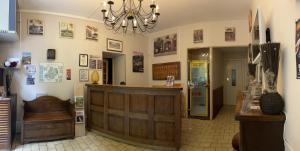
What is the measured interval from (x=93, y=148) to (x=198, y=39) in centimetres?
401

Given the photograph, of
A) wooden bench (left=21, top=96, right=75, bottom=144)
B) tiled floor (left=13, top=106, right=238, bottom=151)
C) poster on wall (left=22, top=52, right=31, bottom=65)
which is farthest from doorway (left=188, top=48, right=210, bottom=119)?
poster on wall (left=22, top=52, right=31, bottom=65)

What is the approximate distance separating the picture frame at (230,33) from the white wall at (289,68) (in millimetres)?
3922

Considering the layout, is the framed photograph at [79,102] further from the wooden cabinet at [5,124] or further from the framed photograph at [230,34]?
the framed photograph at [230,34]

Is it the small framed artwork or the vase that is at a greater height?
the small framed artwork

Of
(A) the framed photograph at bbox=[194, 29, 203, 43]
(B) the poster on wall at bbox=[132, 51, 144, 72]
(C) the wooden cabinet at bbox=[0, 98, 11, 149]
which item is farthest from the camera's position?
(B) the poster on wall at bbox=[132, 51, 144, 72]

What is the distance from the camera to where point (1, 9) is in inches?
146

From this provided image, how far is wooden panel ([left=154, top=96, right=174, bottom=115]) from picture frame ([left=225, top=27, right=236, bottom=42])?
3144mm

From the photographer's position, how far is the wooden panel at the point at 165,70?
642 cm

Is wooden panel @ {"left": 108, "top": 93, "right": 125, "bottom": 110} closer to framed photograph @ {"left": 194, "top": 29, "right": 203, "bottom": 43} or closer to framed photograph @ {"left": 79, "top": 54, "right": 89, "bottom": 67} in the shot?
framed photograph @ {"left": 79, "top": 54, "right": 89, "bottom": 67}

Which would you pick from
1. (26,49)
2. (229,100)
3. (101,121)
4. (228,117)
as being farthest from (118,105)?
(229,100)

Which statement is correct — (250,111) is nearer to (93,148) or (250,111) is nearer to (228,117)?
(93,148)

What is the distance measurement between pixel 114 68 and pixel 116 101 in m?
2.76

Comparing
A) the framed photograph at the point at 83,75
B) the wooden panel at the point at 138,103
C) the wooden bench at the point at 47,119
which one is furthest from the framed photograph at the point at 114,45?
the wooden panel at the point at 138,103

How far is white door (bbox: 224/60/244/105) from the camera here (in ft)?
29.5
